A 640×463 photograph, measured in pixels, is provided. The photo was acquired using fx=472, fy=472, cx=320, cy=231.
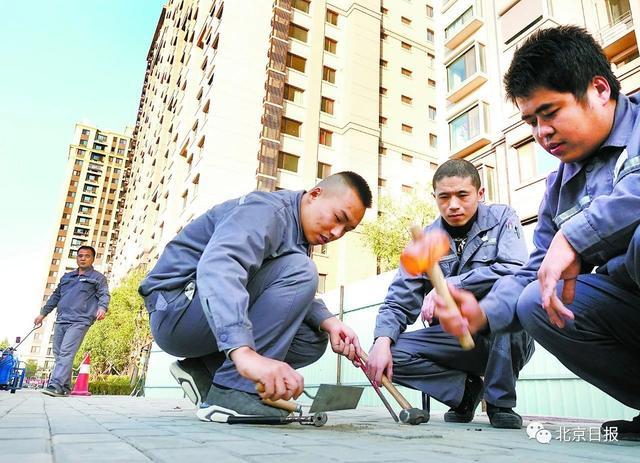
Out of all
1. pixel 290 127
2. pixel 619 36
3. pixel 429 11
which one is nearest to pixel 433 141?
pixel 290 127

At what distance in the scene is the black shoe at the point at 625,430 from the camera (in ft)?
5.76

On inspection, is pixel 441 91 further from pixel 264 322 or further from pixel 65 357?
pixel 264 322

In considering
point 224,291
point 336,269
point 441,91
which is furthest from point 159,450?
point 336,269

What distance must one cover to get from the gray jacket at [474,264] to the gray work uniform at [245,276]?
721 millimetres

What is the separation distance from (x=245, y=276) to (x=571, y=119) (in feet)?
4.29

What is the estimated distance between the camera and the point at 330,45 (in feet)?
84.7

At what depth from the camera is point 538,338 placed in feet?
5.93

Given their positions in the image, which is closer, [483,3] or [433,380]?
[433,380]

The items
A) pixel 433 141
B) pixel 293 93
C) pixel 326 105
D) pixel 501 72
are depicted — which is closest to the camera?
pixel 501 72

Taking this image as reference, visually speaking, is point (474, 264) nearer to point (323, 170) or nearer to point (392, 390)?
point (392, 390)

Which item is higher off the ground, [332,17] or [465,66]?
[332,17]

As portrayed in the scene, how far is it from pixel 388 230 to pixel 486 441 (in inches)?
710

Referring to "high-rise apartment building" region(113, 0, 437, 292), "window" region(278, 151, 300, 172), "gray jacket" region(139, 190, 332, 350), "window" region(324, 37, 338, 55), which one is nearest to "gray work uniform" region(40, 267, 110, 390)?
"gray jacket" region(139, 190, 332, 350)

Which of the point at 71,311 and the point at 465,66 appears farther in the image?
the point at 465,66
